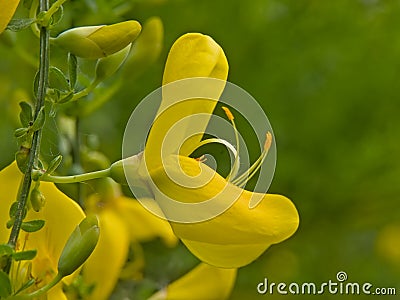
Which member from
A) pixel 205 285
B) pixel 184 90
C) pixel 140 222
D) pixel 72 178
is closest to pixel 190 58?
pixel 184 90

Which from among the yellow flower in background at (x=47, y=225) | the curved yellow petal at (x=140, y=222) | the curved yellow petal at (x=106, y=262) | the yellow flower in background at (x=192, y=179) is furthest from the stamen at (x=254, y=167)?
the curved yellow petal at (x=140, y=222)

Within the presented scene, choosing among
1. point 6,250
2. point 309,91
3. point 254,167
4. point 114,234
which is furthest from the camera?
point 309,91

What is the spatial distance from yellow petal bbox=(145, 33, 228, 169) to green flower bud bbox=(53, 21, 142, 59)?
38mm

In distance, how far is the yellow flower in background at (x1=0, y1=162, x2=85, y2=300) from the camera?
0.79 meters

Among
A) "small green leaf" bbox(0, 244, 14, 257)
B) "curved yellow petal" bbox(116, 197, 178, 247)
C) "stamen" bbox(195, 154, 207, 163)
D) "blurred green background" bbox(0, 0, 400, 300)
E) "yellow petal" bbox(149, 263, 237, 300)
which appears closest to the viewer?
"small green leaf" bbox(0, 244, 14, 257)

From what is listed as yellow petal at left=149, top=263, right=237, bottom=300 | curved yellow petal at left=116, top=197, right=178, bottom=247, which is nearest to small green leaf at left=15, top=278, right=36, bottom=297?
yellow petal at left=149, top=263, right=237, bottom=300

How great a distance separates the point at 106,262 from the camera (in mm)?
1095

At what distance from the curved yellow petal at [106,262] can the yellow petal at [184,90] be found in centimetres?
31

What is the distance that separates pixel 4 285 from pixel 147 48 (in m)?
0.50

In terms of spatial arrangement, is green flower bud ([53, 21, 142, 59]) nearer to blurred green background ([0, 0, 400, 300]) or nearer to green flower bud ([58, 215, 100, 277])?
green flower bud ([58, 215, 100, 277])

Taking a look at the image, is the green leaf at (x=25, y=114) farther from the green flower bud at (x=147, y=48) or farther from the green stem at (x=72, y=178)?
the green flower bud at (x=147, y=48)

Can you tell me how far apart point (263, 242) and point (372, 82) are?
1.13 meters

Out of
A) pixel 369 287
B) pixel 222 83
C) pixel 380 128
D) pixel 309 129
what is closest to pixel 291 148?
pixel 309 129

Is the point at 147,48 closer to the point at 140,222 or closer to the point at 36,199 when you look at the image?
the point at 140,222
